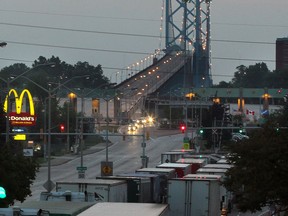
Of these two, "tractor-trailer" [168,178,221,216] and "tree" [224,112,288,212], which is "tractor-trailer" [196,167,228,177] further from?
"tree" [224,112,288,212]

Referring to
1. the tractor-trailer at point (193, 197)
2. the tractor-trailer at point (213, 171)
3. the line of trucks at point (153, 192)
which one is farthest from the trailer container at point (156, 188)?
the tractor-trailer at point (213, 171)

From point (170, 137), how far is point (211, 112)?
13848mm

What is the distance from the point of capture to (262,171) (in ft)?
110

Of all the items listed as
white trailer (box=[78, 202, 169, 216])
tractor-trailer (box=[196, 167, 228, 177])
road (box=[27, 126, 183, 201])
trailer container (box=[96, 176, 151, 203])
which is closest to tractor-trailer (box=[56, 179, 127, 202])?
trailer container (box=[96, 176, 151, 203])

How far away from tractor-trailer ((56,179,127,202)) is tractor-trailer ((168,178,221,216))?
7.22 feet

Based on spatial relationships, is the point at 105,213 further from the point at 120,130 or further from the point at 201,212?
the point at 120,130

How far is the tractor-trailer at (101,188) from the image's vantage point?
33.6m

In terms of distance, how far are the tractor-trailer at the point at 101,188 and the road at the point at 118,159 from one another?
17.6 m

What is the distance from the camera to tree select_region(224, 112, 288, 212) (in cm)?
3334

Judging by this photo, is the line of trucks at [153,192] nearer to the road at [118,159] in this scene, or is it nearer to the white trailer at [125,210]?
the white trailer at [125,210]

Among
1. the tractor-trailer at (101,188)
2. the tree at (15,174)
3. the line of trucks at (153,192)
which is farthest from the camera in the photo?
the tractor-trailer at (101,188)

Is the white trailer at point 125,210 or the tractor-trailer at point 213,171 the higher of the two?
the white trailer at point 125,210

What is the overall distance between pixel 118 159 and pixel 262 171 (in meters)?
63.2

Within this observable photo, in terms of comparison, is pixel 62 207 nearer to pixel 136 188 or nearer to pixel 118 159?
pixel 136 188
